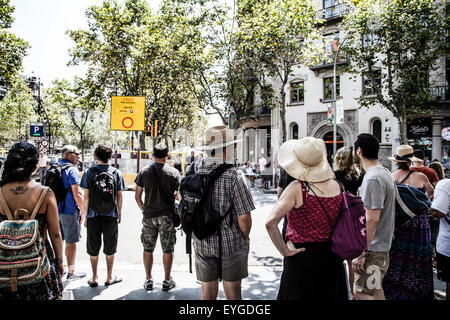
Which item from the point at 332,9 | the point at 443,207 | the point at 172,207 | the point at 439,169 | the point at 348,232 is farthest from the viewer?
the point at 332,9

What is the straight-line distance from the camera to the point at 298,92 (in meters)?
27.5

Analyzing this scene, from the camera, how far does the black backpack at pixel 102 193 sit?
13.8ft

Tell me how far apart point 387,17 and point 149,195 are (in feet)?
56.8

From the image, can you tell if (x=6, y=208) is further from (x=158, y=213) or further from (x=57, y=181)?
(x=57, y=181)

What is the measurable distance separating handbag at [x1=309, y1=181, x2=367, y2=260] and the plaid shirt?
2.52 ft

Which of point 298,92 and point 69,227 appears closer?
point 69,227

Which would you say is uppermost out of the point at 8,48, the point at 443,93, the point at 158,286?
the point at 8,48

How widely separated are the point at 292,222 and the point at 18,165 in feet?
7.02

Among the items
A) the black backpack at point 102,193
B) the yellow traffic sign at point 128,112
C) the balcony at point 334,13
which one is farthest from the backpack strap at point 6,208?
the balcony at point 334,13

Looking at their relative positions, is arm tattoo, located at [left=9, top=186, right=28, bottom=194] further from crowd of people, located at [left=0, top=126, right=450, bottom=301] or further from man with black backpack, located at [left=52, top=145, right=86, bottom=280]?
man with black backpack, located at [left=52, top=145, right=86, bottom=280]

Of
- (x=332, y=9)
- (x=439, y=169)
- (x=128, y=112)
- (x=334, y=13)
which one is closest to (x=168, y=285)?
(x=439, y=169)

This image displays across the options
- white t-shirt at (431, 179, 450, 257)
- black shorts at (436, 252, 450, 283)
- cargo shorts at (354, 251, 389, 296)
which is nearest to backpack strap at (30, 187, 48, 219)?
cargo shorts at (354, 251, 389, 296)

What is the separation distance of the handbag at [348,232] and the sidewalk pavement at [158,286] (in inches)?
79.4
